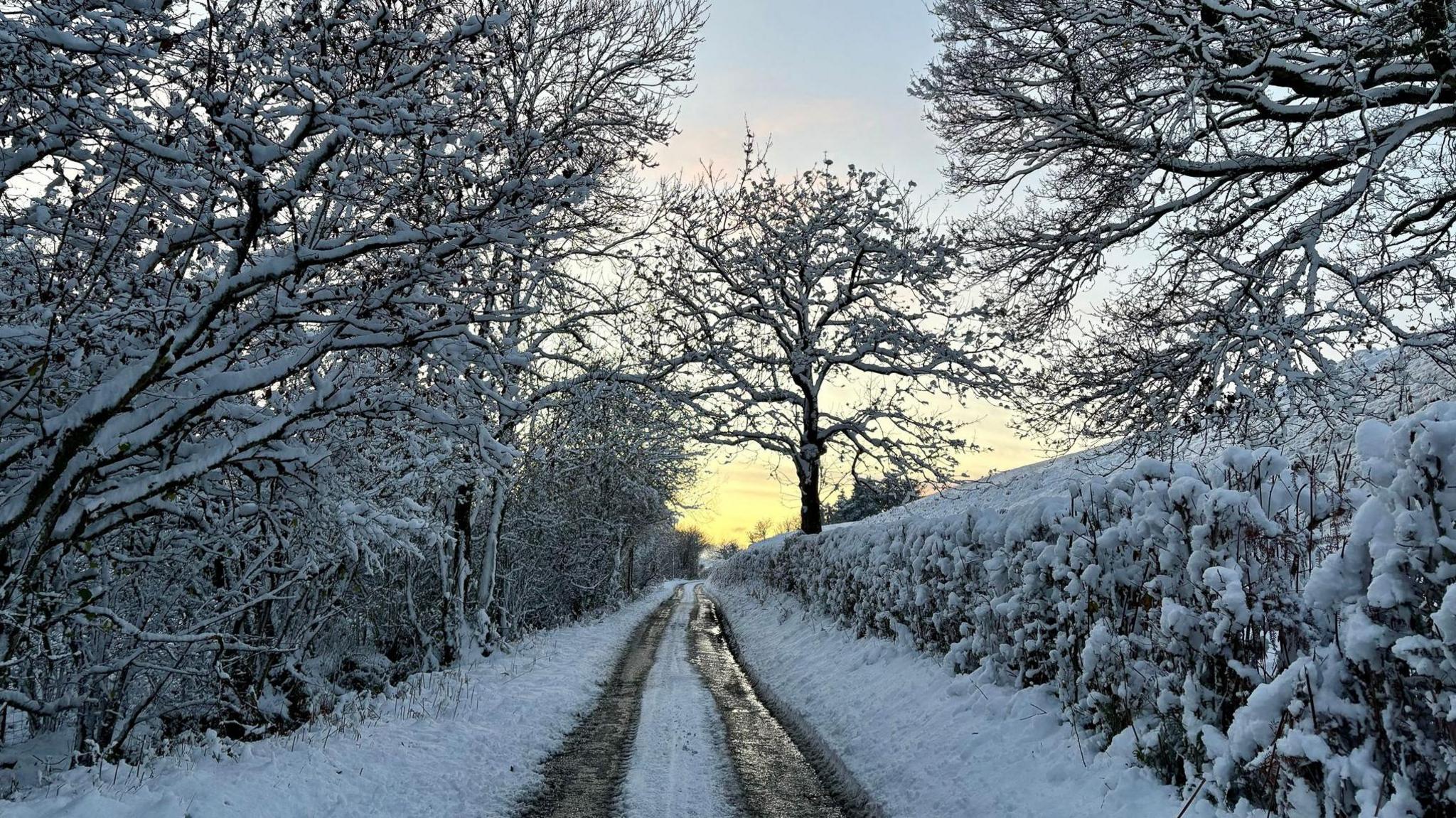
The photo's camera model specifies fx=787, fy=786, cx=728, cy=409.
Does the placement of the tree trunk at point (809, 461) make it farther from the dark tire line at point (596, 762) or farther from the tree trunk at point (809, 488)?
the dark tire line at point (596, 762)

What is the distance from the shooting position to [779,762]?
765 centimetres

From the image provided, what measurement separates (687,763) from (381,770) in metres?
2.71

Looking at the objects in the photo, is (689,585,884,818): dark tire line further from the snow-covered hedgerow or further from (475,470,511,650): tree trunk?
(475,470,511,650): tree trunk

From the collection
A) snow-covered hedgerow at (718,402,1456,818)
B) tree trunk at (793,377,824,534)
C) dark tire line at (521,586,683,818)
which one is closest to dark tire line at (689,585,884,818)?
dark tire line at (521,586,683,818)

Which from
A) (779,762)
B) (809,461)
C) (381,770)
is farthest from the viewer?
(809,461)

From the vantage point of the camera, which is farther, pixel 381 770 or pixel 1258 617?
pixel 381 770

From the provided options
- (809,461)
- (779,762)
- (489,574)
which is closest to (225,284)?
(779,762)

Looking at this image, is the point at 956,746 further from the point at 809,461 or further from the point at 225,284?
the point at 809,461

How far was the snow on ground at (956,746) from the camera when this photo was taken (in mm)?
5055

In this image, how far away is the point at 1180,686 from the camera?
194 inches

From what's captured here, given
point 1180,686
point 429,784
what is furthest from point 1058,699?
point 429,784

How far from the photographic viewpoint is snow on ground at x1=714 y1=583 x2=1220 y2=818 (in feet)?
16.6

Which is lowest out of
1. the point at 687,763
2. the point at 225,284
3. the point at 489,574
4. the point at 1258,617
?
the point at 687,763

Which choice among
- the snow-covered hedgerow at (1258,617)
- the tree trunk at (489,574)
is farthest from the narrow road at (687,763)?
the tree trunk at (489,574)
